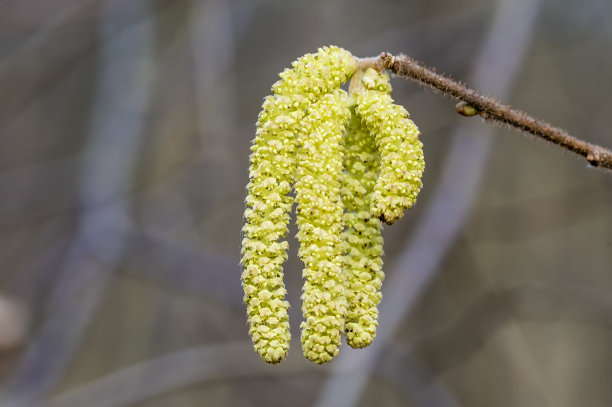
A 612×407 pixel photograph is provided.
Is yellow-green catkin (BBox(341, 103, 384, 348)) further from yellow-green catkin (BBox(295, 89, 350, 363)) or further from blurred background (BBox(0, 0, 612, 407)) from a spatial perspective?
blurred background (BBox(0, 0, 612, 407))

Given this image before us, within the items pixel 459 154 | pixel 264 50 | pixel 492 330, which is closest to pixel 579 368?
pixel 492 330

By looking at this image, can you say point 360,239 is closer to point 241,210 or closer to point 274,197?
point 274,197

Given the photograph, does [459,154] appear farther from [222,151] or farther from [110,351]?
[110,351]

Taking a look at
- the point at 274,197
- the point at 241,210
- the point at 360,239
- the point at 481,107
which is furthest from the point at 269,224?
the point at 241,210

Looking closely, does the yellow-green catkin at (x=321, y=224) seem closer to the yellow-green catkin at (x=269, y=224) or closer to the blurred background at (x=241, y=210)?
the yellow-green catkin at (x=269, y=224)

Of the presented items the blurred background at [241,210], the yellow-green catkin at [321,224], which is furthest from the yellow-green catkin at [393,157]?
the blurred background at [241,210]
